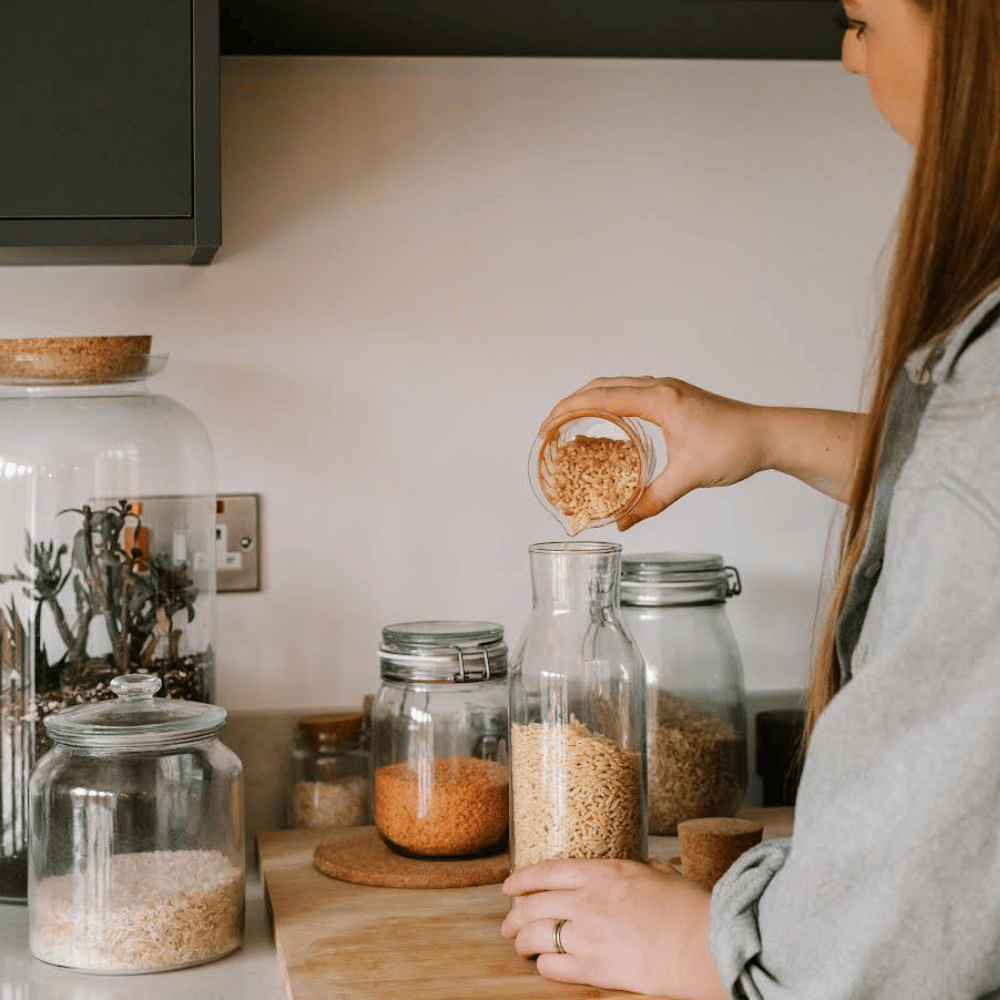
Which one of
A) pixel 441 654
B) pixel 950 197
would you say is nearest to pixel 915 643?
pixel 950 197

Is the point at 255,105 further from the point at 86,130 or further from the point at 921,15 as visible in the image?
the point at 921,15

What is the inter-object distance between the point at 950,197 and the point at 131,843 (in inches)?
31.9

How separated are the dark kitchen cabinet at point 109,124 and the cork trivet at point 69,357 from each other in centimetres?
11

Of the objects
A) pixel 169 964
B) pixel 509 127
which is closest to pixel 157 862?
pixel 169 964

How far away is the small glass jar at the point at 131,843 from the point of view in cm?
115

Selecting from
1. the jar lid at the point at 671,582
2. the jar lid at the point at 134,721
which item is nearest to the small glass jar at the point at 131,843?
the jar lid at the point at 134,721

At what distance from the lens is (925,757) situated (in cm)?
80

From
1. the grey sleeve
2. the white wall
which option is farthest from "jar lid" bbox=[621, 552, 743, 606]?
the grey sleeve

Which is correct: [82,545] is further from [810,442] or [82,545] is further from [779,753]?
[779,753]

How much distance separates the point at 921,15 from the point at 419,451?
34.6 inches

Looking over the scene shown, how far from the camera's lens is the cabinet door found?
127 cm

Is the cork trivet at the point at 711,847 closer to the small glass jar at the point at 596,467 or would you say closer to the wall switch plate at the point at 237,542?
the small glass jar at the point at 596,467

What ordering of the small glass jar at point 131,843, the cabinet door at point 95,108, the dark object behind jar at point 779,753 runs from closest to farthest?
the small glass jar at point 131,843
the cabinet door at point 95,108
the dark object behind jar at point 779,753

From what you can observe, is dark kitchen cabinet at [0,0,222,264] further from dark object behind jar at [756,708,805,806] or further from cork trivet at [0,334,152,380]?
dark object behind jar at [756,708,805,806]
